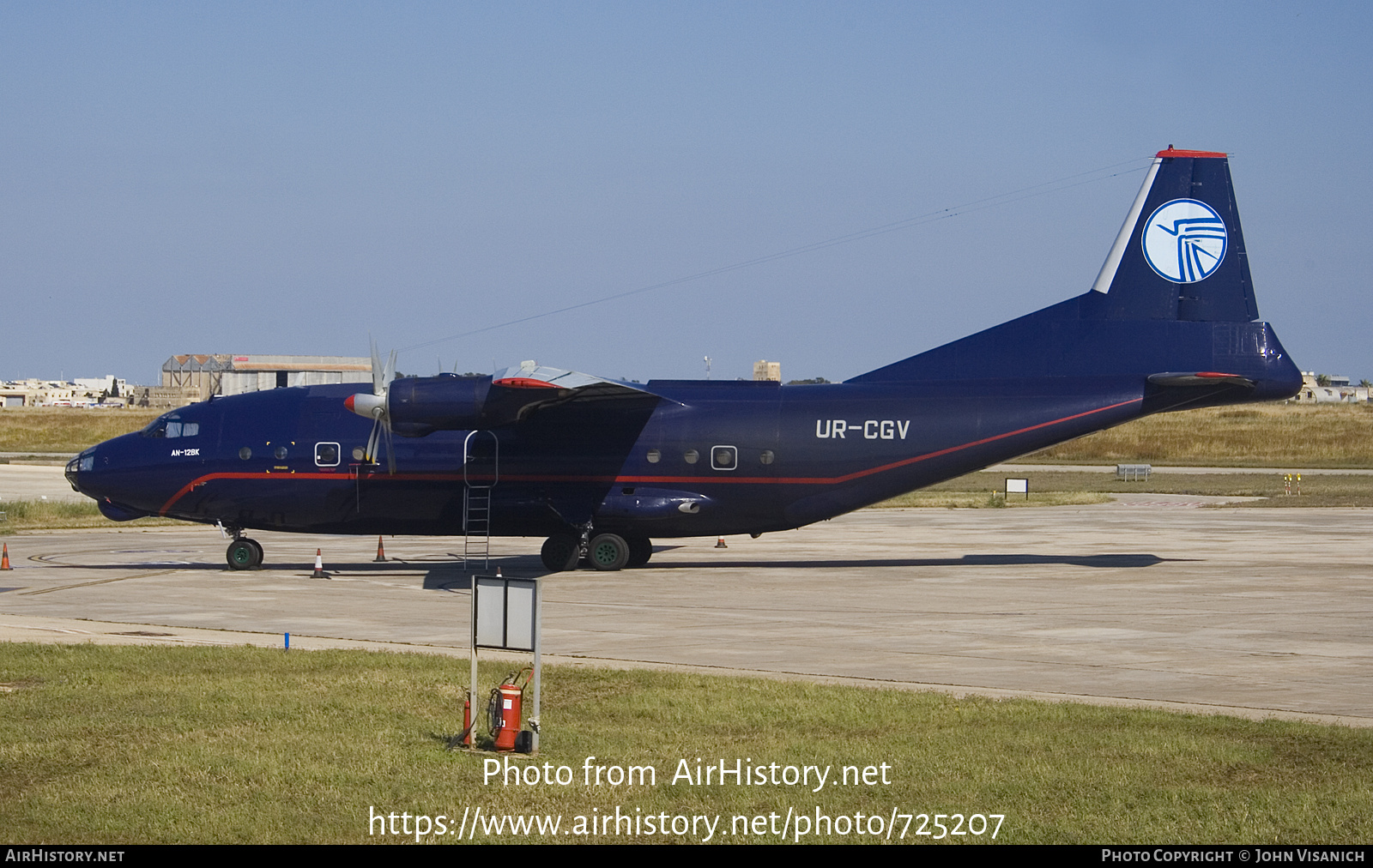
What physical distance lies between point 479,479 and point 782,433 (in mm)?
6500

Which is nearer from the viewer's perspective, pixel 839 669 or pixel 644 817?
pixel 644 817

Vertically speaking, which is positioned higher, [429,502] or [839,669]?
[429,502]

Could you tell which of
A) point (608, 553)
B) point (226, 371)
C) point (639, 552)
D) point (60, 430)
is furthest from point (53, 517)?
point (226, 371)

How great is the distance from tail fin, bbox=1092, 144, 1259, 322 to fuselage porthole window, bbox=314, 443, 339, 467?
16689 mm

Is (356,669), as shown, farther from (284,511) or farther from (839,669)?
(284,511)

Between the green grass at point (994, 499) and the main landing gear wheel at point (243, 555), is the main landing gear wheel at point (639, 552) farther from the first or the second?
the green grass at point (994, 499)

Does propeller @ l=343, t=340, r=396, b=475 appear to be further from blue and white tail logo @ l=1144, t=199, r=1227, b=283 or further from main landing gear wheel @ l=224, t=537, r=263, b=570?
blue and white tail logo @ l=1144, t=199, r=1227, b=283

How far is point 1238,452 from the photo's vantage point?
87.6 m

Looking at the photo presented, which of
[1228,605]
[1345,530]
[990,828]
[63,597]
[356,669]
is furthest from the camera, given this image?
[1345,530]

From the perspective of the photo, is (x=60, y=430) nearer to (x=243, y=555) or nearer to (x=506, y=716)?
(x=243, y=555)

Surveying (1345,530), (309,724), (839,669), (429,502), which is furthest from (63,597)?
(1345,530)

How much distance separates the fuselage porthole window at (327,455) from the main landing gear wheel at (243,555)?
2.61 m

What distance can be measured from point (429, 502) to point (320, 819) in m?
18.2

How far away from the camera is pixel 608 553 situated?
2831 centimetres
